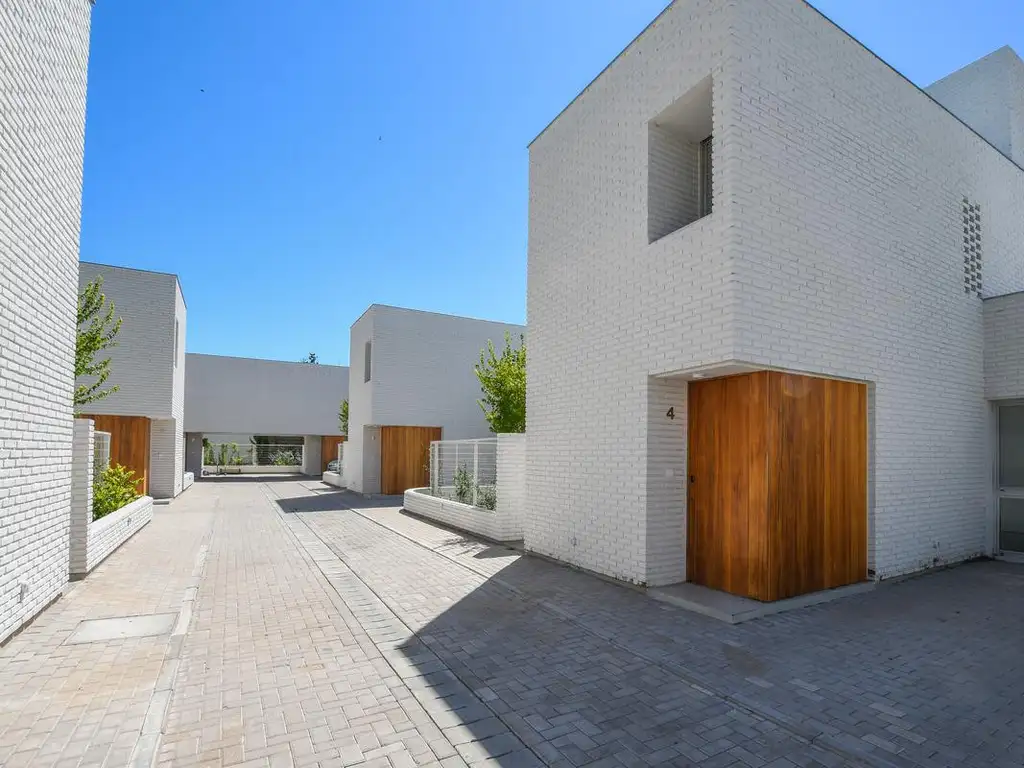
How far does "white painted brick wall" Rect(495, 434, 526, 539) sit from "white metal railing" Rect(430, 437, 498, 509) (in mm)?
869

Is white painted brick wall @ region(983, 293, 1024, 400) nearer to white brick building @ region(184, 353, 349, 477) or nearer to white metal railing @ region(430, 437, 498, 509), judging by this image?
white metal railing @ region(430, 437, 498, 509)

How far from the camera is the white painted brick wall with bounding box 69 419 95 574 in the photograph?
25.3ft

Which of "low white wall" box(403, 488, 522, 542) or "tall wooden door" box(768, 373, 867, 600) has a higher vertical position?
"tall wooden door" box(768, 373, 867, 600)

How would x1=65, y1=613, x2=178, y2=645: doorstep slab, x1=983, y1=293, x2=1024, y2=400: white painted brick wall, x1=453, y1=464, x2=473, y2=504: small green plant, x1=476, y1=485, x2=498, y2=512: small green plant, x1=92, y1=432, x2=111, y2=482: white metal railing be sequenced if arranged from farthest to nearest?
x1=453, y1=464, x2=473, y2=504: small green plant → x1=476, y1=485, x2=498, y2=512: small green plant → x1=92, y1=432, x2=111, y2=482: white metal railing → x1=983, y1=293, x2=1024, y2=400: white painted brick wall → x1=65, y1=613, x2=178, y2=645: doorstep slab

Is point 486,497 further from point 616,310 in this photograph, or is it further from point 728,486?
point 728,486

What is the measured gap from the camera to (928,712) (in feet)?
12.6

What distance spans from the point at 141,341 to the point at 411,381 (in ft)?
27.4

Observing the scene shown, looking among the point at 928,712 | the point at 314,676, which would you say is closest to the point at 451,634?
the point at 314,676

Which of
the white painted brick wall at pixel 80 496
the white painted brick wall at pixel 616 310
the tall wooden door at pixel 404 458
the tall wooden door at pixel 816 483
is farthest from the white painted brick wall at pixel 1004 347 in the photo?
the tall wooden door at pixel 404 458

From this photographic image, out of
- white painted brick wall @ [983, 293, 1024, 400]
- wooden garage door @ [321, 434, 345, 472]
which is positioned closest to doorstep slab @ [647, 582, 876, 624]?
white painted brick wall @ [983, 293, 1024, 400]

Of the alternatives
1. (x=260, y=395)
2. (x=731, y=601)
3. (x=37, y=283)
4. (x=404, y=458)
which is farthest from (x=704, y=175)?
(x=260, y=395)

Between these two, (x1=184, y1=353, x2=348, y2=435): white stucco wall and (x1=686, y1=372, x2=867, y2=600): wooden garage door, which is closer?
(x1=686, y1=372, x2=867, y2=600): wooden garage door

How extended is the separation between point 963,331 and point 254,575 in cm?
1061

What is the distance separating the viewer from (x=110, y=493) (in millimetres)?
10742
